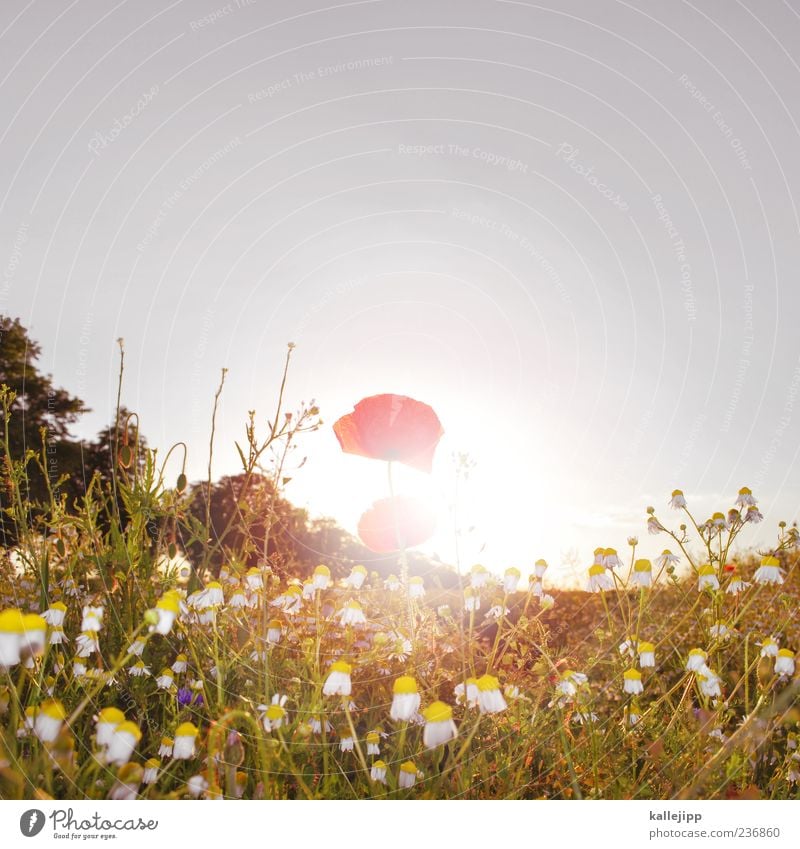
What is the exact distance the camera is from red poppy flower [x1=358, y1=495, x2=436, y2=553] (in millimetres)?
2443

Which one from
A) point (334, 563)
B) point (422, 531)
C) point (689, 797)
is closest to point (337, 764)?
point (422, 531)

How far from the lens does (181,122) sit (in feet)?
8.08

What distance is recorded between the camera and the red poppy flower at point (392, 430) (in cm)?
239

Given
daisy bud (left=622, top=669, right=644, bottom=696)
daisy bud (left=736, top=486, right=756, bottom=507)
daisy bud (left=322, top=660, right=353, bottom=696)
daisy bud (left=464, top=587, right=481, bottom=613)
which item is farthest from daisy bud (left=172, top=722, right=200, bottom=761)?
daisy bud (left=736, top=486, right=756, bottom=507)

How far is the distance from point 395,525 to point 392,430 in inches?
15.0

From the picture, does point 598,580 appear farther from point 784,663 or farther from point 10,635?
point 10,635

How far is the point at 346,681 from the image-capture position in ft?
5.72

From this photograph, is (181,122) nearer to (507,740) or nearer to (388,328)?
(388,328)

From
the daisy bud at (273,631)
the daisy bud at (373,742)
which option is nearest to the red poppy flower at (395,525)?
the daisy bud at (273,631)

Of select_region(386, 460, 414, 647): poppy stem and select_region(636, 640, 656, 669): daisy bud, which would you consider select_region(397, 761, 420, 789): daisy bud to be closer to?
select_region(386, 460, 414, 647): poppy stem

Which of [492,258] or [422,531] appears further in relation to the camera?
[492,258]
